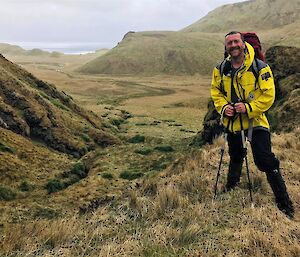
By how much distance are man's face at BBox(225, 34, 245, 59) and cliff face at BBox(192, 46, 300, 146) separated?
28.0 feet

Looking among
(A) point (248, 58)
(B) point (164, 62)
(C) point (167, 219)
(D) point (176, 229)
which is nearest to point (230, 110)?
(A) point (248, 58)

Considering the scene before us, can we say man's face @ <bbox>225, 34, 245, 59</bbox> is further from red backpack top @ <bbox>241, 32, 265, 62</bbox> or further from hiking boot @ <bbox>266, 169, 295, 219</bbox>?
hiking boot @ <bbox>266, 169, 295, 219</bbox>

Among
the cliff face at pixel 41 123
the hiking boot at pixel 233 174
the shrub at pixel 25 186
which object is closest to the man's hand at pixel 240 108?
the hiking boot at pixel 233 174

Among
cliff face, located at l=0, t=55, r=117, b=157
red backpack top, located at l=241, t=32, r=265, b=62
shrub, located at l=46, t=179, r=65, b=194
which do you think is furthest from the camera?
cliff face, located at l=0, t=55, r=117, b=157

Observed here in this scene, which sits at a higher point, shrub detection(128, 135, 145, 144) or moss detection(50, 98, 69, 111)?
moss detection(50, 98, 69, 111)

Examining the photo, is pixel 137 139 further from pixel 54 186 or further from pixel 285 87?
pixel 54 186

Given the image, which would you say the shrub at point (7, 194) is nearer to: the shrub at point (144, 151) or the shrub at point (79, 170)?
the shrub at point (79, 170)

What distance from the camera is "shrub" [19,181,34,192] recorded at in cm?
1307

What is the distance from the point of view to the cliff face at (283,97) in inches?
635

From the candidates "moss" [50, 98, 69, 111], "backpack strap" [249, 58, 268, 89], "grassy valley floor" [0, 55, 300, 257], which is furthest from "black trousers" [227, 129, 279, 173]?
"moss" [50, 98, 69, 111]

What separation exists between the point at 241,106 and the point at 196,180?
2.64 metres

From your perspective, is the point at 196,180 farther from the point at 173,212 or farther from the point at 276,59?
the point at 276,59

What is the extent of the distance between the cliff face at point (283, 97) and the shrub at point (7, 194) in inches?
377

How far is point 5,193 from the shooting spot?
40.1 ft
